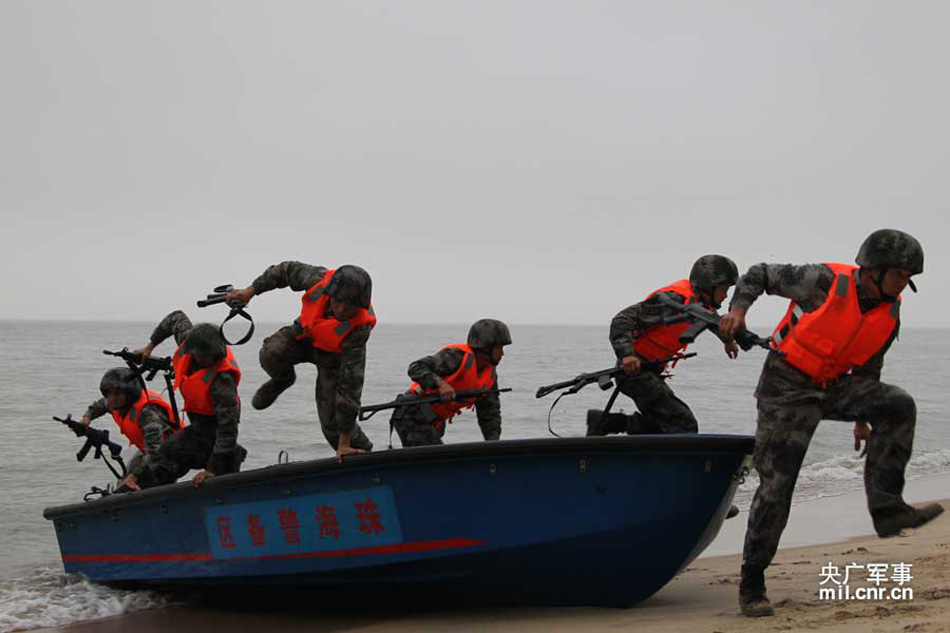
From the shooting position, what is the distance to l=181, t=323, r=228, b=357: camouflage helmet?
290 inches

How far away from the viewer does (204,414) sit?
776 cm

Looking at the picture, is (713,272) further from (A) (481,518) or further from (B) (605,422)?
(A) (481,518)

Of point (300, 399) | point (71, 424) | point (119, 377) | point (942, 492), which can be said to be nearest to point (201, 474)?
point (119, 377)

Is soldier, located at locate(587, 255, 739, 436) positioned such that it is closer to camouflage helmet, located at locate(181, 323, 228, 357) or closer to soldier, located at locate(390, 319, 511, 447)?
soldier, located at locate(390, 319, 511, 447)

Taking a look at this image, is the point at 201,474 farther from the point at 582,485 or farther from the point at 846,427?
the point at 846,427

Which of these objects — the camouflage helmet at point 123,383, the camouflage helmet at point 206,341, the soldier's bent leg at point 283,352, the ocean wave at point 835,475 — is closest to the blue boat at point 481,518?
the soldier's bent leg at point 283,352

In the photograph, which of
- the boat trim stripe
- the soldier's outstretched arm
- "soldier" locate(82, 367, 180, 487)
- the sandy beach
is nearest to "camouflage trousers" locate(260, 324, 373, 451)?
the boat trim stripe

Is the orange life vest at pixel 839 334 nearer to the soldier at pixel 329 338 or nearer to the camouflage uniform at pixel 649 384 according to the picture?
the camouflage uniform at pixel 649 384

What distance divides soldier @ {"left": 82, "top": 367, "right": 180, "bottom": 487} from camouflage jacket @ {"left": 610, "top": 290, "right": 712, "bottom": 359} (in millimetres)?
3536

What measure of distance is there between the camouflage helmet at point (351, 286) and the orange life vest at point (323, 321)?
0.37ft

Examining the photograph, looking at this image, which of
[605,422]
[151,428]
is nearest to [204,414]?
[151,428]

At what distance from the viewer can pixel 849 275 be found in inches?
208

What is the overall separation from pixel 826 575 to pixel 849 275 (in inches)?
90.4

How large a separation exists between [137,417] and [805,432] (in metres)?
5.43
